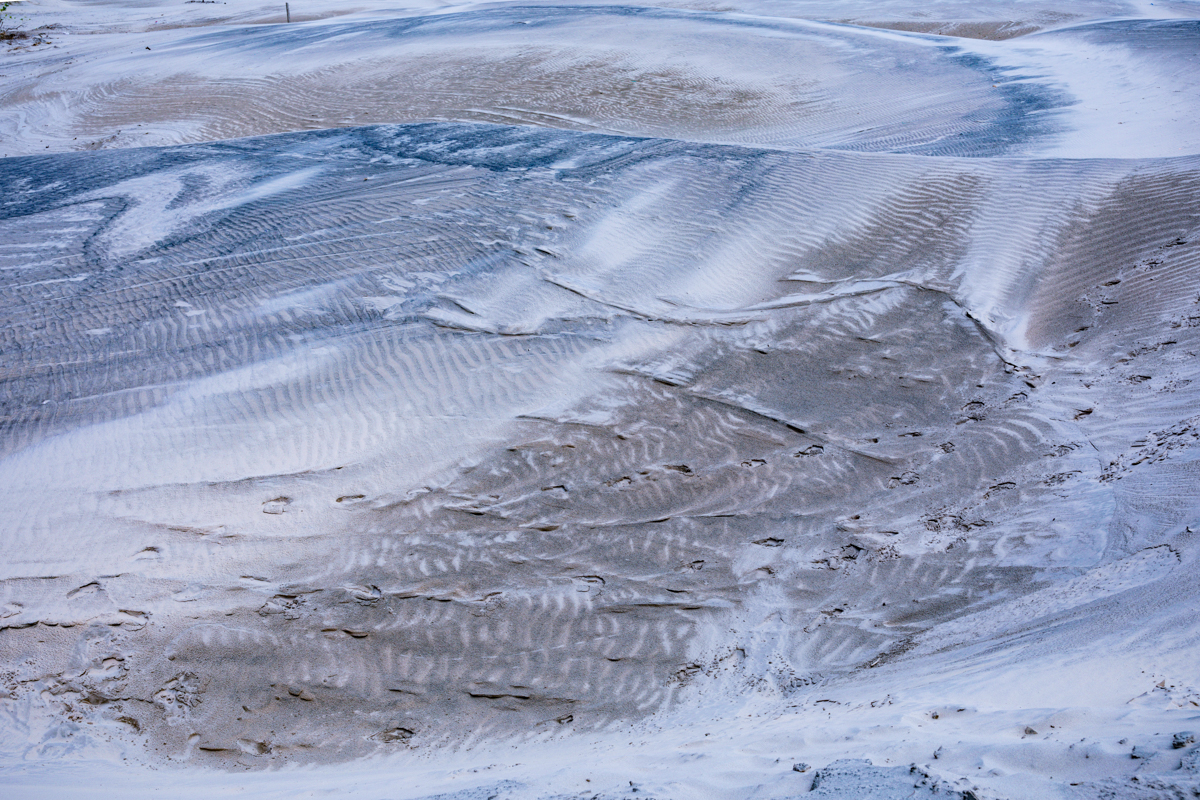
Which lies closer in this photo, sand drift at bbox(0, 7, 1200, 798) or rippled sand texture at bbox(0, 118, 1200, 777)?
sand drift at bbox(0, 7, 1200, 798)

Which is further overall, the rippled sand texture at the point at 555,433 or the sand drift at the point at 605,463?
the rippled sand texture at the point at 555,433

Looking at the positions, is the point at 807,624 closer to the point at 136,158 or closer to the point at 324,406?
the point at 324,406

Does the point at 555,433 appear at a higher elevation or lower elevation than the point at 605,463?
higher

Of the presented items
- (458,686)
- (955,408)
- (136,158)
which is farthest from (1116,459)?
(136,158)

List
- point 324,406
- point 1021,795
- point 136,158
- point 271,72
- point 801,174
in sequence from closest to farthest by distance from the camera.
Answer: point 1021,795 → point 324,406 → point 801,174 → point 136,158 → point 271,72
